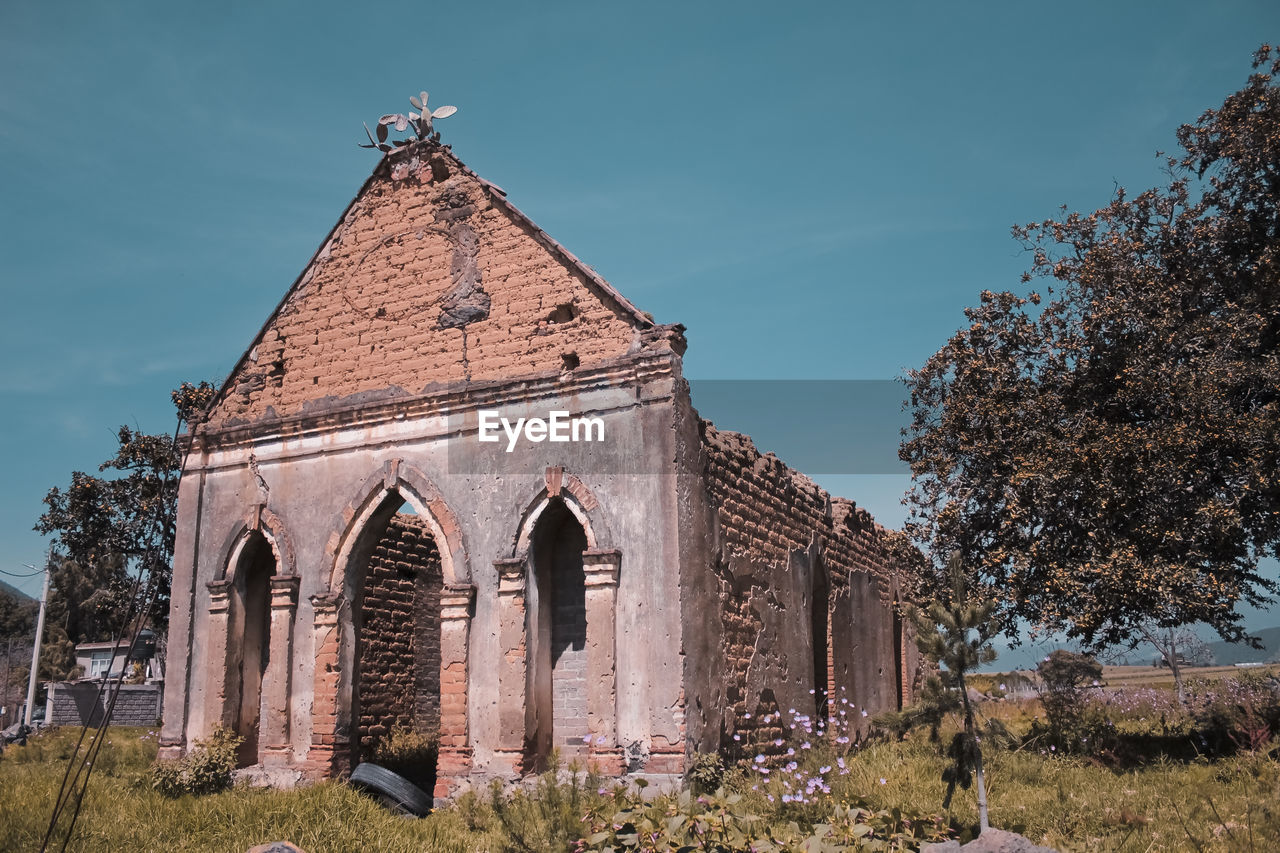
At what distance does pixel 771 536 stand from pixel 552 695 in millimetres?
3379

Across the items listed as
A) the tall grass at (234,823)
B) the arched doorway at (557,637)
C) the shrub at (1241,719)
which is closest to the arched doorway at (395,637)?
the arched doorway at (557,637)

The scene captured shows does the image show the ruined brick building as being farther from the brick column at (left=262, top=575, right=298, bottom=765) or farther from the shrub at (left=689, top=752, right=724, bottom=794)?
the shrub at (left=689, top=752, right=724, bottom=794)

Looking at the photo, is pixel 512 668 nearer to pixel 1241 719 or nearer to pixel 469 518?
pixel 469 518

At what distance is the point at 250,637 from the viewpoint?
13.2m

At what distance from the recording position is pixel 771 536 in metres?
12.7

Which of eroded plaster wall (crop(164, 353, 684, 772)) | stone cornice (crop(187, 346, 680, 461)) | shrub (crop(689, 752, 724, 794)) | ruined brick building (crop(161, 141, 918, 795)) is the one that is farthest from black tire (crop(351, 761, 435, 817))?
stone cornice (crop(187, 346, 680, 461))

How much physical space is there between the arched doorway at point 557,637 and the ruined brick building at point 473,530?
0.03m

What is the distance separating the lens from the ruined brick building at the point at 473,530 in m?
10.4

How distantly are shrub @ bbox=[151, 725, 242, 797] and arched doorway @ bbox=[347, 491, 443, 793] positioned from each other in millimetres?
1497

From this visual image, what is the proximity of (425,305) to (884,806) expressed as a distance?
7.74 meters

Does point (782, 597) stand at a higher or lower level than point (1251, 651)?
higher

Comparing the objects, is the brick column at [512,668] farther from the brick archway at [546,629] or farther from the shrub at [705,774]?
the shrub at [705,774]

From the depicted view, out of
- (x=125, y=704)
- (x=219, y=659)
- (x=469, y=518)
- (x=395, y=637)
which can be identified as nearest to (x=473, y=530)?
(x=469, y=518)

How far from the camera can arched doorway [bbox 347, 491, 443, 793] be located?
1234 centimetres
